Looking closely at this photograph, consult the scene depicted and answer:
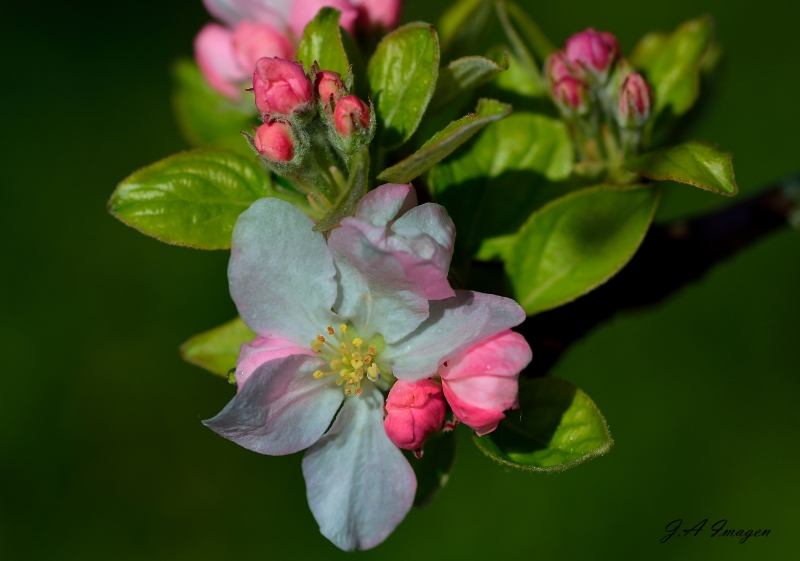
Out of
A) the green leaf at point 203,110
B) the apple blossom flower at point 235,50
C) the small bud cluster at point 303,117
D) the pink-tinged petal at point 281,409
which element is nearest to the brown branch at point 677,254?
the pink-tinged petal at point 281,409

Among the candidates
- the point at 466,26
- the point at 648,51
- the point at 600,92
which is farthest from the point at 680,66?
the point at 466,26

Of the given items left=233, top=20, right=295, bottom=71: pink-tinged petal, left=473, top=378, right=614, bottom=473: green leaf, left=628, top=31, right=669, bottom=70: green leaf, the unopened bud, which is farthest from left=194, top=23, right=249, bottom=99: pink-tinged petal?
left=473, top=378, right=614, bottom=473: green leaf

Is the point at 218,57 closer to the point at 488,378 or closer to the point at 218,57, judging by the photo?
the point at 218,57

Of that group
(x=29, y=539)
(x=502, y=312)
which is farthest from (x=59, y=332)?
(x=502, y=312)

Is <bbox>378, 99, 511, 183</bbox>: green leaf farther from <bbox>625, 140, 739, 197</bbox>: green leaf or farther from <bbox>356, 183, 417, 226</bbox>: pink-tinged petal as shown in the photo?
<bbox>625, 140, 739, 197</bbox>: green leaf

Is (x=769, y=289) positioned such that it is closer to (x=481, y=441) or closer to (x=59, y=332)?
(x=481, y=441)
